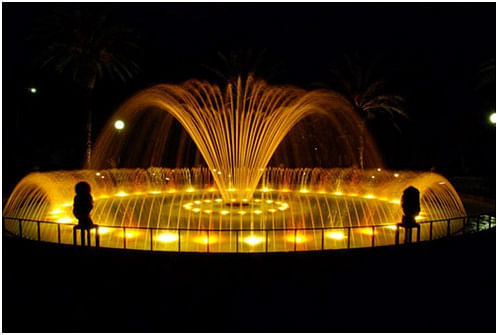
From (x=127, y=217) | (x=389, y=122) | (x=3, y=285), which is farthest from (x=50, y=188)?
(x=389, y=122)

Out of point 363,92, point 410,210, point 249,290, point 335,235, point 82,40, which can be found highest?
point 82,40

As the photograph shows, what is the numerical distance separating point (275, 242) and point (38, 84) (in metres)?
42.7

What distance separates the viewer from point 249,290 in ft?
34.7

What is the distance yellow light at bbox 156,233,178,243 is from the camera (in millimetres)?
13578

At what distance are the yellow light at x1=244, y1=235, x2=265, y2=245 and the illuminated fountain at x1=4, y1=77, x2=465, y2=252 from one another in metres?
0.03

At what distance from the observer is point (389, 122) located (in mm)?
49031

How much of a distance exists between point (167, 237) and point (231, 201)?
658 cm

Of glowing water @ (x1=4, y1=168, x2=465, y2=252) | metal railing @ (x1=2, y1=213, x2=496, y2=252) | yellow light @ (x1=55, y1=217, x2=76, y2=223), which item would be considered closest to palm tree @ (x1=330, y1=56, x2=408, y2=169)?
glowing water @ (x1=4, y1=168, x2=465, y2=252)

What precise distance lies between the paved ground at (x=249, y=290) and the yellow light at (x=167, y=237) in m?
2.29

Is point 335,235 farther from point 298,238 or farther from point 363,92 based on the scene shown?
point 363,92

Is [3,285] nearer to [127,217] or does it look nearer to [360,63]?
[127,217]

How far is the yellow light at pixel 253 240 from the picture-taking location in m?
13.3

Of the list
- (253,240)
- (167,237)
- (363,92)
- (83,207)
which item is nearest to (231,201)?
(167,237)

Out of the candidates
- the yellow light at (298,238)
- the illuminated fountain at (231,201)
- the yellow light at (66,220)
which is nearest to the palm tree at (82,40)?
the illuminated fountain at (231,201)
